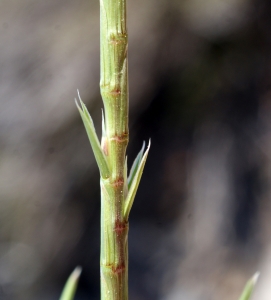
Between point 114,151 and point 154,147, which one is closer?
point 114,151

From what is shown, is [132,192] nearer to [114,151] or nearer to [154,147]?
[114,151]

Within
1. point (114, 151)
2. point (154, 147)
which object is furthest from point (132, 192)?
point (154, 147)

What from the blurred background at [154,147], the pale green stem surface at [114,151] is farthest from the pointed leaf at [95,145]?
the blurred background at [154,147]

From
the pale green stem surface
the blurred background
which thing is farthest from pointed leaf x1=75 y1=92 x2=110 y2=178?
the blurred background

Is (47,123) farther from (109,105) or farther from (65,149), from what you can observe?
(109,105)

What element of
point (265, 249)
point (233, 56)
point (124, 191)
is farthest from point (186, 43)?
point (124, 191)

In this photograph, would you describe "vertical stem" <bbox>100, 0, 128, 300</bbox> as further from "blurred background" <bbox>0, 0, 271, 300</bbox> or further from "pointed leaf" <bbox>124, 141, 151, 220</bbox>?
"blurred background" <bbox>0, 0, 271, 300</bbox>
